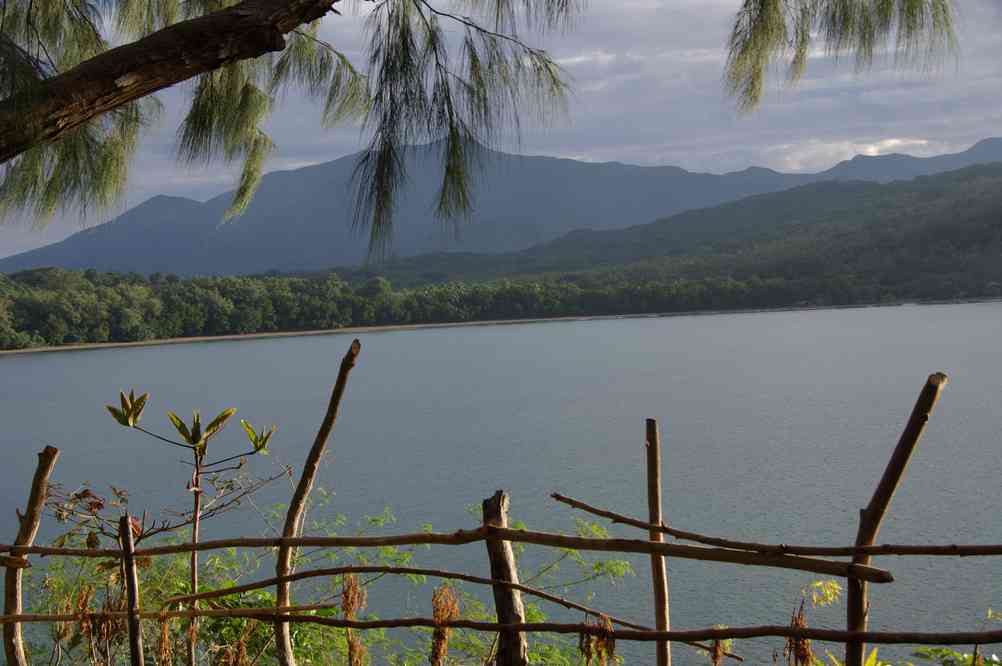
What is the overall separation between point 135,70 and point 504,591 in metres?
1.27

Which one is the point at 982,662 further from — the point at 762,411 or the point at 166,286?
the point at 166,286

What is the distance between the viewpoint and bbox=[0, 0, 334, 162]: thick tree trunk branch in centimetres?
203

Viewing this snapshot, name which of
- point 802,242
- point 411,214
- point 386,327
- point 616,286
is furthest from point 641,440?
point 411,214

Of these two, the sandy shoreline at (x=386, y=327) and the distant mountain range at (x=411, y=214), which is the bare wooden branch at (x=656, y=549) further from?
the distant mountain range at (x=411, y=214)

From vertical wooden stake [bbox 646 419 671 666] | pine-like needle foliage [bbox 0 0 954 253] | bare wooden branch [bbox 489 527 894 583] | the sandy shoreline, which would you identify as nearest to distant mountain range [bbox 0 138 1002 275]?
the sandy shoreline

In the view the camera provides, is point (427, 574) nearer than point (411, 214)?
Yes

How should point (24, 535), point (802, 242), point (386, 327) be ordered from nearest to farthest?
point (24, 535), point (386, 327), point (802, 242)

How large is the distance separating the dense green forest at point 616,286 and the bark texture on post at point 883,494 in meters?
29.0

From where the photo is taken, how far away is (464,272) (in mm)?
52812

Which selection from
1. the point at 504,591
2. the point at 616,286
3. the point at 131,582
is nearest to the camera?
the point at 504,591

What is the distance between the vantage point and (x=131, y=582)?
1.98 m

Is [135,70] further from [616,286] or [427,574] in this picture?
[616,286]

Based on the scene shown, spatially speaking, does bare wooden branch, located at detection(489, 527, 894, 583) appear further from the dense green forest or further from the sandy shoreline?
the sandy shoreline

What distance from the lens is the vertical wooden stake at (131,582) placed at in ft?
6.43
